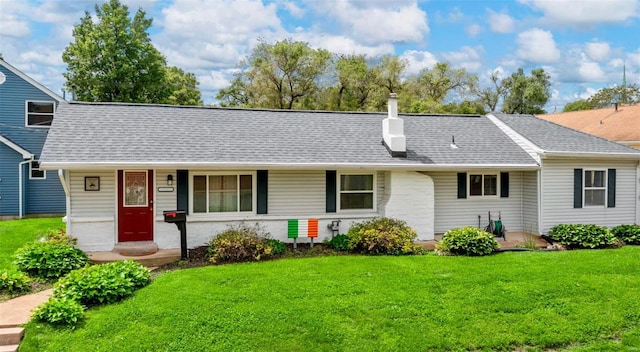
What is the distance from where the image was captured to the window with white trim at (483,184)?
1422 centimetres

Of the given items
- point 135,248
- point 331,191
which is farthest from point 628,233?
point 135,248

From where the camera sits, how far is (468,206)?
14.1 meters

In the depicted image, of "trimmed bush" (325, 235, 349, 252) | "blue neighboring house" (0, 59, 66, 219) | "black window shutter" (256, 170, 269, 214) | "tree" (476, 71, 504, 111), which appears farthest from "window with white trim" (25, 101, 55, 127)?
"tree" (476, 71, 504, 111)

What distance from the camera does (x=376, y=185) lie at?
13.3 meters

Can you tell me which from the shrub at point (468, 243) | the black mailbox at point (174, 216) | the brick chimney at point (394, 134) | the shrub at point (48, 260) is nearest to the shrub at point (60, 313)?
the shrub at point (48, 260)

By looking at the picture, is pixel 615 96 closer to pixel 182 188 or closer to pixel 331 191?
pixel 331 191

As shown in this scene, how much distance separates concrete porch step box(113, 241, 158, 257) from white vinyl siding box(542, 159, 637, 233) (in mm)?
10932

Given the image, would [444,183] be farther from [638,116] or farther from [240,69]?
[240,69]

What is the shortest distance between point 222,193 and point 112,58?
17.2 m

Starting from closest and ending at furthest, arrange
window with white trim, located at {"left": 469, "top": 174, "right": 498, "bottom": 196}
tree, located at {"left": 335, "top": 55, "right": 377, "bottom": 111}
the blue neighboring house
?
window with white trim, located at {"left": 469, "top": 174, "right": 498, "bottom": 196} → the blue neighboring house → tree, located at {"left": 335, "top": 55, "right": 377, "bottom": 111}

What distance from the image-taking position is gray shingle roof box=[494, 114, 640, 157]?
46.1 ft

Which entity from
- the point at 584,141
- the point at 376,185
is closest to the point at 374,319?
the point at 376,185

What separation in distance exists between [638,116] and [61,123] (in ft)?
85.8

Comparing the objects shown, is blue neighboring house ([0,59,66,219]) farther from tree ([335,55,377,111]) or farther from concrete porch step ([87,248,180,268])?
tree ([335,55,377,111])
